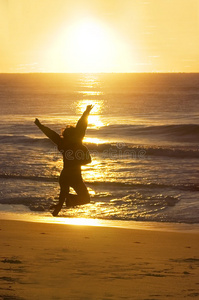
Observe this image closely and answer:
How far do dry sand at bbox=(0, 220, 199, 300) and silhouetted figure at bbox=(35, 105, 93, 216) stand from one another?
0.90m

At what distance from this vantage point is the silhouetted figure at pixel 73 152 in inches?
306

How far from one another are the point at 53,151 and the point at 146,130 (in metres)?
13.8

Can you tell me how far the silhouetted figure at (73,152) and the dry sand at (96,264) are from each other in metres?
0.90

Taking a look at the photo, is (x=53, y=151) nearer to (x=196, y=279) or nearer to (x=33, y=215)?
(x=33, y=215)

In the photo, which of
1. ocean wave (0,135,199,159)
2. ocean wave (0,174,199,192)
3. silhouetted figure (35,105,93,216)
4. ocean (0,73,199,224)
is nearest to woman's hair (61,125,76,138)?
silhouetted figure (35,105,93,216)

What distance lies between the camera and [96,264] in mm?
7773

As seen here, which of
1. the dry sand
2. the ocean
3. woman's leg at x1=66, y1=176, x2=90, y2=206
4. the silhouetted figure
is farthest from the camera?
the ocean

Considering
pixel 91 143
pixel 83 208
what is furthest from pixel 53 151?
pixel 83 208

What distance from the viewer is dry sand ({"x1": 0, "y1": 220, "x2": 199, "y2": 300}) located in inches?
256

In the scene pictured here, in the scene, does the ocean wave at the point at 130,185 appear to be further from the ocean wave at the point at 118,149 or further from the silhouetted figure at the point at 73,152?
the silhouetted figure at the point at 73,152

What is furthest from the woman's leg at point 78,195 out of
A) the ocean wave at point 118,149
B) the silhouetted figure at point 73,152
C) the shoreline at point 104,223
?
the ocean wave at point 118,149

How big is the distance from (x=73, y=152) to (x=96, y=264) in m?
1.48

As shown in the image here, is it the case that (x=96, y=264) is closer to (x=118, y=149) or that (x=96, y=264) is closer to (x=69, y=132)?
(x=69, y=132)

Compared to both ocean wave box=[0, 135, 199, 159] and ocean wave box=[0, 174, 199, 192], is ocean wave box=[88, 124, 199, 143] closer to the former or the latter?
ocean wave box=[0, 135, 199, 159]
